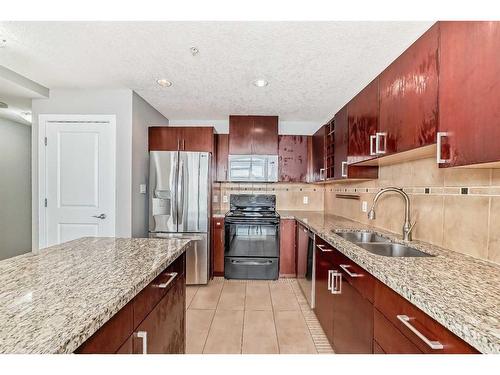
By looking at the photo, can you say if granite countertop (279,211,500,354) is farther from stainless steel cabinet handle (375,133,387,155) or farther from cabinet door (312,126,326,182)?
cabinet door (312,126,326,182)

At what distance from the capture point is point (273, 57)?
200 centimetres

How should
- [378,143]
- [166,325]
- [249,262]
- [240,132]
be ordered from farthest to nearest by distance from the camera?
[240,132]
[249,262]
[378,143]
[166,325]

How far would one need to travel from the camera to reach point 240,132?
144 inches

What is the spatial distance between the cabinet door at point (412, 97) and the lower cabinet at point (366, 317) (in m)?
0.77

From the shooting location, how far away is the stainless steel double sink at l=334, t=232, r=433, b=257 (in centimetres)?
166

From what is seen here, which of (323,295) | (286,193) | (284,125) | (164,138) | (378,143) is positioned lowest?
(323,295)

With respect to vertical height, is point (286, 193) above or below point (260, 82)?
below

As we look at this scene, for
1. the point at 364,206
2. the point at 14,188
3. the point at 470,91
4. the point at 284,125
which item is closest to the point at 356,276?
the point at 470,91

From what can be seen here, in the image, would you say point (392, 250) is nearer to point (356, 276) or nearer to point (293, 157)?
point (356, 276)

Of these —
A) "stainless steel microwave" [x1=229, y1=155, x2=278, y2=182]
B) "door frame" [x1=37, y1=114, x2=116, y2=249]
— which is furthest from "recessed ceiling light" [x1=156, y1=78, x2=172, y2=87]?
"stainless steel microwave" [x1=229, y1=155, x2=278, y2=182]

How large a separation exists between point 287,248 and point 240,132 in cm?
174

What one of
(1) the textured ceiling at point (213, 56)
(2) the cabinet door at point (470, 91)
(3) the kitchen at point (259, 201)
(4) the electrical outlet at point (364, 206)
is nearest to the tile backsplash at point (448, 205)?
(3) the kitchen at point (259, 201)
